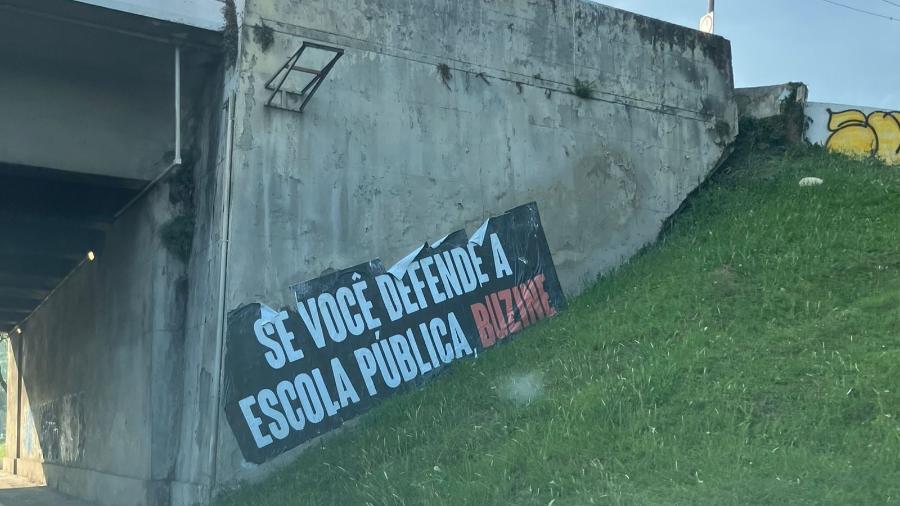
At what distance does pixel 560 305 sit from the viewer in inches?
526

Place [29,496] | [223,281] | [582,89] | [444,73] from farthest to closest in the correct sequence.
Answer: [29,496] < [582,89] < [444,73] < [223,281]

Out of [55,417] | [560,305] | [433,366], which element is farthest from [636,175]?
[55,417]

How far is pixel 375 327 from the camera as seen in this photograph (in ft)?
38.2

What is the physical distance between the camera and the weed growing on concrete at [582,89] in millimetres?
14195

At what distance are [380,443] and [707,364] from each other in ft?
11.3

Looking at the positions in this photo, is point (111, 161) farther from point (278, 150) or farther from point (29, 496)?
point (29, 496)

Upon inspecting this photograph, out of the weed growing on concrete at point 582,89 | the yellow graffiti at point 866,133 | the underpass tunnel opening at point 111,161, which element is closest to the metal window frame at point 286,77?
the underpass tunnel opening at point 111,161

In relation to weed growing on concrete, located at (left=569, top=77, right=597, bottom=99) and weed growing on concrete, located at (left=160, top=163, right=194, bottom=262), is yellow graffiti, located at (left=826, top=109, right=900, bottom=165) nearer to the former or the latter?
weed growing on concrete, located at (left=569, top=77, right=597, bottom=99)

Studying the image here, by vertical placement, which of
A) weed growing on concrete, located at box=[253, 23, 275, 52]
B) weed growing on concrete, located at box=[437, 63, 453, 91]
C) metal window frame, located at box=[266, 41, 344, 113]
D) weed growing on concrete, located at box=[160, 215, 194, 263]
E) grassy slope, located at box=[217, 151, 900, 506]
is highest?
weed growing on concrete, located at box=[253, 23, 275, 52]

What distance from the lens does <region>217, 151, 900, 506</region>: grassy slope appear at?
6980 millimetres

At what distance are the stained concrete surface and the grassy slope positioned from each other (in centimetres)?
813

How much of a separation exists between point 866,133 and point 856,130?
225 mm

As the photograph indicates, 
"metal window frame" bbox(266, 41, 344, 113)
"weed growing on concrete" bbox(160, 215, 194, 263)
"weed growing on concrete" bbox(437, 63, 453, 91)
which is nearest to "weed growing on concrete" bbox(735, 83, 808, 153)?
"weed growing on concrete" bbox(437, 63, 453, 91)

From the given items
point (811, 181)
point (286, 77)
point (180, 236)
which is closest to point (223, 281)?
point (180, 236)
